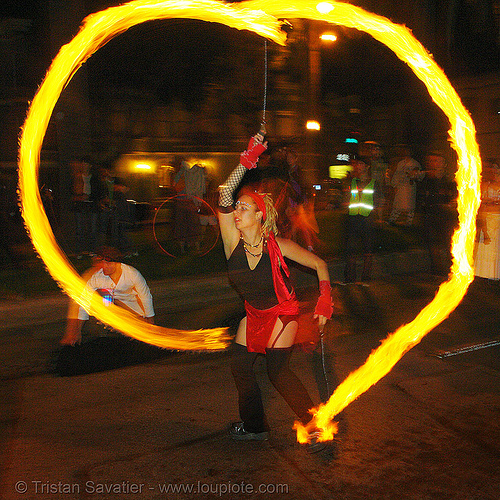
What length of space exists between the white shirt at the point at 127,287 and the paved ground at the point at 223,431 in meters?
0.50

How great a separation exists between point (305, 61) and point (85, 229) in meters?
5.39

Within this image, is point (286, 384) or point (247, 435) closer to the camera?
point (286, 384)

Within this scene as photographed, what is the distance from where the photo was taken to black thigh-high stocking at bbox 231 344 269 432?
386cm

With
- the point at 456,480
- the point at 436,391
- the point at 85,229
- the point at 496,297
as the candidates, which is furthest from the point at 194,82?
the point at 456,480

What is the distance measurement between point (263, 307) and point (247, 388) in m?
0.56

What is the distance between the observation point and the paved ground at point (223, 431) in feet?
11.3

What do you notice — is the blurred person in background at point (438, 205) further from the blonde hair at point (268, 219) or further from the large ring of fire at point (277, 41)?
the blonde hair at point (268, 219)

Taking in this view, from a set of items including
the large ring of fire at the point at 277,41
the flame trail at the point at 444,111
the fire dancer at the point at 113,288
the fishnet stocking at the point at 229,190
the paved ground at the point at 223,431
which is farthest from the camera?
the flame trail at the point at 444,111

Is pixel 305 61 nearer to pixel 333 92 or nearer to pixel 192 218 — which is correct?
pixel 192 218

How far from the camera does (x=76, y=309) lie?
570 cm

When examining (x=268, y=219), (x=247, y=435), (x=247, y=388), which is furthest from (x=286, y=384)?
(x=268, y=219)

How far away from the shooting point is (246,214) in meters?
3.83

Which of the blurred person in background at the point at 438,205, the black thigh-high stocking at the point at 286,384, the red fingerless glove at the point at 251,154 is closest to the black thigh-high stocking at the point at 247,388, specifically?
the black thigh-high stocking at the point at 286,384

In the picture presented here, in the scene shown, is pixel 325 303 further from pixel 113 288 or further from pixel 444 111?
pixel 444 111
